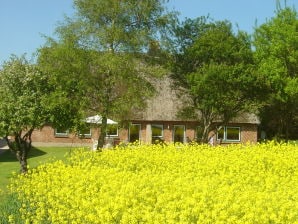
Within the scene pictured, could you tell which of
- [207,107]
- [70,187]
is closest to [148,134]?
[207,107]

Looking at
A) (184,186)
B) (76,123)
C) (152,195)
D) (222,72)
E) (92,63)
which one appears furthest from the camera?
(222,72)

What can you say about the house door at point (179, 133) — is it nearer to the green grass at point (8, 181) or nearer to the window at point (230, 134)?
the window at point (230, 134)

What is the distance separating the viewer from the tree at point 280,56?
1478 inches

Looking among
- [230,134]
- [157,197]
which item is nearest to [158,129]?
[230,134]

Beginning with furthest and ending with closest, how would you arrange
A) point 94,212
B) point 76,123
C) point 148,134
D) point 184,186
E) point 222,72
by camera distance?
point 148,134
point 222,72
point 76,123
point 184,186
point 94,212

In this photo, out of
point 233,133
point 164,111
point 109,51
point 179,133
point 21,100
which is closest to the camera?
point 21,100

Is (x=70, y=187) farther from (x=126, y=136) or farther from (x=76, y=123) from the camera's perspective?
(x=126, y=136)

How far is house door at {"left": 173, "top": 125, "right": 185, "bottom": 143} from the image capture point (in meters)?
44.5

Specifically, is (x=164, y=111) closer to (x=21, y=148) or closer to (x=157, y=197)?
(x=21, y=148)

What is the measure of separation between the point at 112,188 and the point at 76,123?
12.2m

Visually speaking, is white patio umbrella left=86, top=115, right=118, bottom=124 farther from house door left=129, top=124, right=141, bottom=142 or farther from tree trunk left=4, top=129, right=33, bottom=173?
house door left=129, top=124, right=141, bottom=142

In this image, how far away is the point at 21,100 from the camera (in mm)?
20625

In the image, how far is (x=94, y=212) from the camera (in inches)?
359

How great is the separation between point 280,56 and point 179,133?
33.4ft
